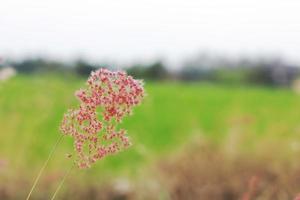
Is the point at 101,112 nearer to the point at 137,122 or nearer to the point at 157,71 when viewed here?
the point at 137,122

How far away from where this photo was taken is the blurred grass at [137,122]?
733cm

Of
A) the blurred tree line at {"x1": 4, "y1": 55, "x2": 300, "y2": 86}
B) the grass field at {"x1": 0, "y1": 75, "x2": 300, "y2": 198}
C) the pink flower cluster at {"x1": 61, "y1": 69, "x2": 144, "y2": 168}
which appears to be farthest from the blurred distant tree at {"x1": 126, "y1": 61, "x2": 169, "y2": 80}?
the pink flower cluster at {"x1": 61, "y1": 69, "x2": 144, "y2": 168}

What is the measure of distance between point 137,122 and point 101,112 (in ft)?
44.3

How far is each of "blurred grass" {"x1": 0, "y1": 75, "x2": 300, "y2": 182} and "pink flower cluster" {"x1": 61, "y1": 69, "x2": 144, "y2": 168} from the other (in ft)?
0.45

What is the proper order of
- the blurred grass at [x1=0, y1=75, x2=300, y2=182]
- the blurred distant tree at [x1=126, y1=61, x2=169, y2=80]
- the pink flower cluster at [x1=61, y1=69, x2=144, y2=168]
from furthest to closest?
the blurred distant tree at [x1=126, y1=61, x2=169, y2=80] → the blurred grass at [x1=0, y1=75, x2=300, y2=182] → the pink flower cluster at [x1=61, y1=69, x2=144, y2=168]

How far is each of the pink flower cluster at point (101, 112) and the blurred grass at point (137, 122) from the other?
0.45ft

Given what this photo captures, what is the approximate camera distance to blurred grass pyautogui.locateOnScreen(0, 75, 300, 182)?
7.33 metres

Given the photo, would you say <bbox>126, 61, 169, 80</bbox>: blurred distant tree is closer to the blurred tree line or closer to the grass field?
the blurred tree line

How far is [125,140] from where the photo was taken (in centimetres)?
198

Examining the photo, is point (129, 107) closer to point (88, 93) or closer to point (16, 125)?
point (88, 93)

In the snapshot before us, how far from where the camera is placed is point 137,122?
15.5m

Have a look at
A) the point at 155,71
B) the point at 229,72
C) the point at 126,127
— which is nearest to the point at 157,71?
the point at 155,71

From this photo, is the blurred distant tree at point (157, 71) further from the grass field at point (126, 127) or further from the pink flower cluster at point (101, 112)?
the pink flower cluster at point (101, 112)

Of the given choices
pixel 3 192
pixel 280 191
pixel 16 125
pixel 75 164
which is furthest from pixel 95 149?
pixel 16 125
